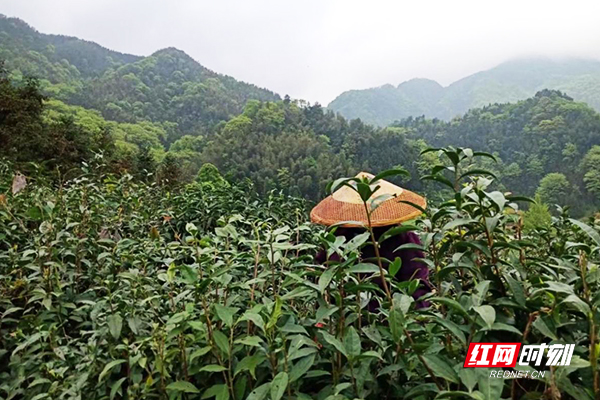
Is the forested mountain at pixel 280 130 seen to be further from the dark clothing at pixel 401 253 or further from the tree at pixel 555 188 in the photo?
the dark clothing at pixel 401 253

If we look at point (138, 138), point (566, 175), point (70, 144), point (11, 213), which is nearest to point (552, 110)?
point (566, 175)

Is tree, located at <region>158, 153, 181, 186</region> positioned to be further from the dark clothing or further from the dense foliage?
the dense foliage

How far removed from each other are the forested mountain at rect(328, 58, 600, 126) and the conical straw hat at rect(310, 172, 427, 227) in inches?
4236

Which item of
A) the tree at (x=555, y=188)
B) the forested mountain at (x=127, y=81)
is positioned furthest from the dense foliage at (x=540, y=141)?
the forested mountain at (x=127, y=81)

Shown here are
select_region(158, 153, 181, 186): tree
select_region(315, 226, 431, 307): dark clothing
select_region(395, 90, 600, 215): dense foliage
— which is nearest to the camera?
select_region(315, 226, 431, 307): dark clothing

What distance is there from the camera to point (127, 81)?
66562 millimetres

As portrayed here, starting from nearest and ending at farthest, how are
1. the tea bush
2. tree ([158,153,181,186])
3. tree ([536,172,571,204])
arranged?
the tea bush
tree ([158,153,181,186])
tree ([536,172,571,204])

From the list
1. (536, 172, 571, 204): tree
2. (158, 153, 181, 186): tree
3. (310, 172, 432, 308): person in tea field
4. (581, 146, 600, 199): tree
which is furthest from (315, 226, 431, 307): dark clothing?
(536, 172, 571, 204): tree

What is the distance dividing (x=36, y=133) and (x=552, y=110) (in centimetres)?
5984

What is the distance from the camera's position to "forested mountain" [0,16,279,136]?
170 feet

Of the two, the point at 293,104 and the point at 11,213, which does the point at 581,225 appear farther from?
the point at 293,104

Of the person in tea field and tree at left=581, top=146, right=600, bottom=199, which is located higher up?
the person in tea field

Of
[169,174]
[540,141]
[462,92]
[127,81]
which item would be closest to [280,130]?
[540,141]

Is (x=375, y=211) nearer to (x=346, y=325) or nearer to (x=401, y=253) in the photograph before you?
(x=401, y=253)
